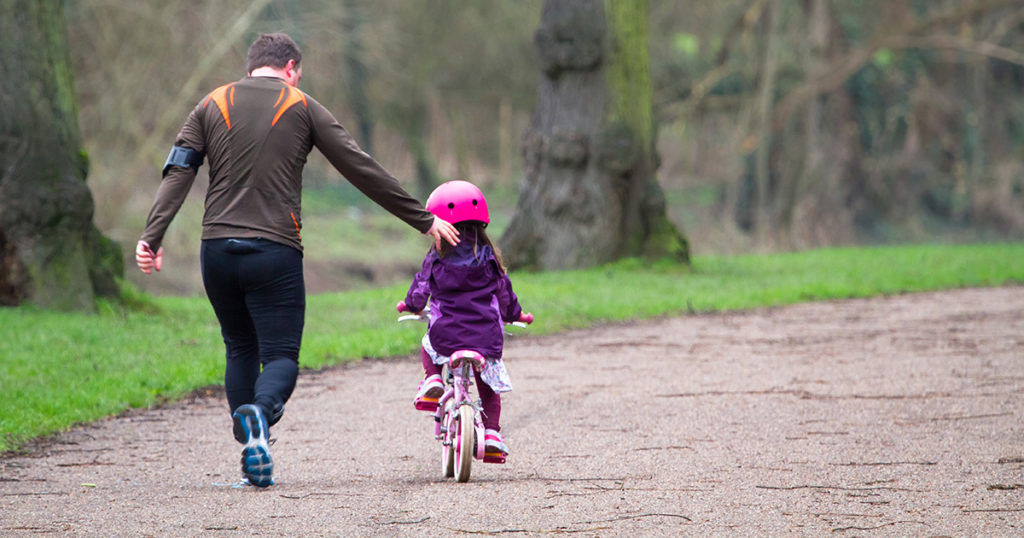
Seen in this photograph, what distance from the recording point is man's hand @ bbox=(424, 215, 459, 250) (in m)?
5.32

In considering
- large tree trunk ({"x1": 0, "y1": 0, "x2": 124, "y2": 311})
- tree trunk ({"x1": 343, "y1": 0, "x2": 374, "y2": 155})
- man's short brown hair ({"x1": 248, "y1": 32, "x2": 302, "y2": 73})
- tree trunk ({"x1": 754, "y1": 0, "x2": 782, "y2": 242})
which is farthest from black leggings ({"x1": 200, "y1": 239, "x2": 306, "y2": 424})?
tree trunk ({"x1": 754, "y1": 0, "x2": 782, "y2": 242})

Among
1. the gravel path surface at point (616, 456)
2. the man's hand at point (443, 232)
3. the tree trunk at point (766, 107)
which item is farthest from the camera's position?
the tree trunk at point (766, 107)

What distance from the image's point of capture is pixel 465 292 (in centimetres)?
547

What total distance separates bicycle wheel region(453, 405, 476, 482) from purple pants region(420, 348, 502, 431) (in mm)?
291

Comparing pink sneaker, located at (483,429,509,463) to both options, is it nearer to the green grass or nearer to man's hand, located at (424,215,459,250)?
man's hand, located at (424,215,459,250)

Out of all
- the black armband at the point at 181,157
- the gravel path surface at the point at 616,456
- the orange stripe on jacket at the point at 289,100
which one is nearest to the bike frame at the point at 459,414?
the gravel path surface at the point at 616,456

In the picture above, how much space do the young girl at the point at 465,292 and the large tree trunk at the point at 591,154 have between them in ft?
36.6

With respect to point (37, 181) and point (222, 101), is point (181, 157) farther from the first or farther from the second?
point (37, 181)

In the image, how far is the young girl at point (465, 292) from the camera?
5.44 metres

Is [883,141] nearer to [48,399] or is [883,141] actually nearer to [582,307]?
[582,307]

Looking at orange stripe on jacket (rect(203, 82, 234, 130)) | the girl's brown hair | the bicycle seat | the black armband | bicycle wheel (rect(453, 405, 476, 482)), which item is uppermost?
orange stripe on jacket (rect(203, 82, 234, 130))

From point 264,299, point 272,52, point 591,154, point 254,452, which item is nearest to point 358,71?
point 591,154

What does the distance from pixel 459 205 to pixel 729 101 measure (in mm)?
29722

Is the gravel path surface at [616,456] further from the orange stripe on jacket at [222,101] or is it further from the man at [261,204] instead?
the orange stripe on jacket at [222,101]
